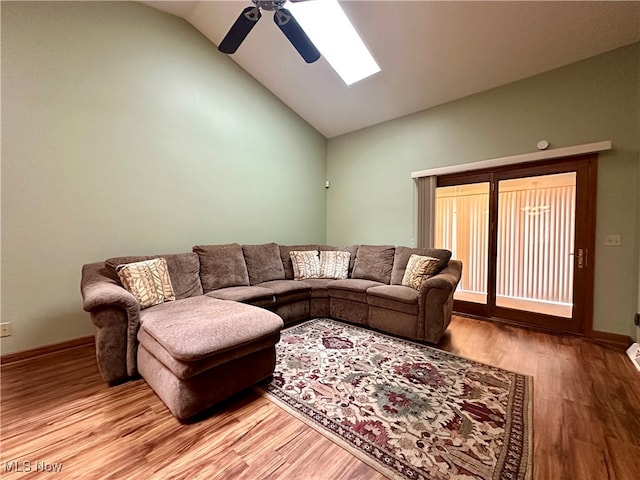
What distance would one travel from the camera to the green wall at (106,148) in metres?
2.25

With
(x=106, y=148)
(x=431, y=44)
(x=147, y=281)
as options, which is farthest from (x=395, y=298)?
(x=106, y=148)

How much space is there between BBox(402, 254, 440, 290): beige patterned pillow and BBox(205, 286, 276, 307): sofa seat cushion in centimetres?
162

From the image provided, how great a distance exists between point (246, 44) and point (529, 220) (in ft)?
13.9

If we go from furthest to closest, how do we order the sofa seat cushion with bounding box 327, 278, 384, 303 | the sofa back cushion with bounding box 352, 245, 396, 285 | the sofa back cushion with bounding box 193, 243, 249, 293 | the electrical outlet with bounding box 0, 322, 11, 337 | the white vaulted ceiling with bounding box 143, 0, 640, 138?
the sofa back cushion with bounding box 352, 245, 396, 285, the sofa seat cushion with bounding box 327, 278, 384, 303, the sofa back cushion with bounding box 193, 243, 249, 293, the white vaulted ceiling with bounding box 143, 0, 640, 138, the electrical outlet with bounding box 0, 322, 11, 337

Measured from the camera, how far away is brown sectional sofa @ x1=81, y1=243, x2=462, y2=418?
1576mm

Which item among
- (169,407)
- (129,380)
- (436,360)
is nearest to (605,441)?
(436,360)

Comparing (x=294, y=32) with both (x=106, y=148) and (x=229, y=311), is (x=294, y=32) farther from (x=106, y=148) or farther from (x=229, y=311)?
(x=229, y=311)

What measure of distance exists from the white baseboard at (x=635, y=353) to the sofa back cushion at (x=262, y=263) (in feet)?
11.8

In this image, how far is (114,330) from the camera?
1.89 m

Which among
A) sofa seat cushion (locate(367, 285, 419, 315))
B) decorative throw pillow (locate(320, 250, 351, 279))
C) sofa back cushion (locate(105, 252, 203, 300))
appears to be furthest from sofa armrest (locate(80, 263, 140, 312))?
decorative throw pillow (locate(320, 250, 351, 279))

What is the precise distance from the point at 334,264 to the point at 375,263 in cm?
61

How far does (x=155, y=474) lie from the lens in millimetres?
1208

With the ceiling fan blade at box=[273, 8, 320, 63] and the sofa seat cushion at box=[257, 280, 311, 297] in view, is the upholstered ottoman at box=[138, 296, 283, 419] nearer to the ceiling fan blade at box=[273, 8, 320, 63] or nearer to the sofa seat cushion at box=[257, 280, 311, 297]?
the sofa seat cushion at box=[257, 280, 311, 297]

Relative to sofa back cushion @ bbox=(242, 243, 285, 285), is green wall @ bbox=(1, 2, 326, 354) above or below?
above
